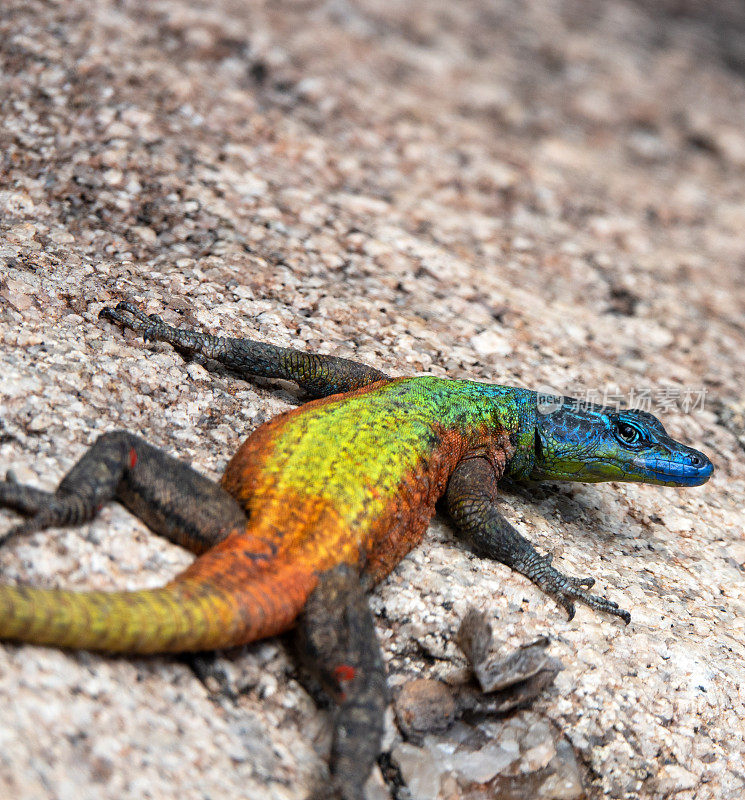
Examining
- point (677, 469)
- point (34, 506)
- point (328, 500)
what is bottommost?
point (34, 506)

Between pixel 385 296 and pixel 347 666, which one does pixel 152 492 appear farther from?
pixel 385 296

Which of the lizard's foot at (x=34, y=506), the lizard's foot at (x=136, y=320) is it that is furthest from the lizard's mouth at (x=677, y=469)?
the lizard's foot at (x=34, y=506)

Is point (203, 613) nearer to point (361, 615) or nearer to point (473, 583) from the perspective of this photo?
point (361, 615)

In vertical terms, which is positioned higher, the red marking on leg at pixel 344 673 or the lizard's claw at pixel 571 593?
the lizard's claw at pixel 571 593

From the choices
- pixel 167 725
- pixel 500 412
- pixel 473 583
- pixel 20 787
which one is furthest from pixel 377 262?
pixel 20 787

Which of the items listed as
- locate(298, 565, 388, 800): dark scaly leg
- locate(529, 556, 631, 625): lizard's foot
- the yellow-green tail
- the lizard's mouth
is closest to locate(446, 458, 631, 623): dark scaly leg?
locate(529, 556, 631, 625): lizard's foot

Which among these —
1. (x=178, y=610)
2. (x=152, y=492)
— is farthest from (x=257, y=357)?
(x=178, y=610)

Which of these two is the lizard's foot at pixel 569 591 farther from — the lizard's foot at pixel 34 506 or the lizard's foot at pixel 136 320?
the lizard's foot at pixel 136 320
